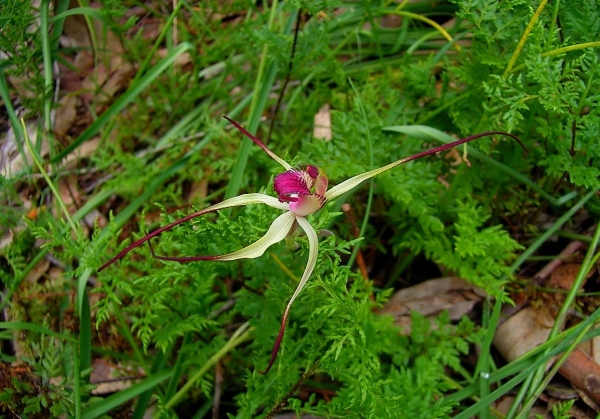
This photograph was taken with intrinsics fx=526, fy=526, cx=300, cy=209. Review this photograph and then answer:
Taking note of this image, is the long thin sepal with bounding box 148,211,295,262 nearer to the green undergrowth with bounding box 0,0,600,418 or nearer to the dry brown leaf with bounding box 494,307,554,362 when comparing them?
the green undergrowth with bounding box 0,0,600,418

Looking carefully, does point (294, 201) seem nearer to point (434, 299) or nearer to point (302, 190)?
point (302, 190)

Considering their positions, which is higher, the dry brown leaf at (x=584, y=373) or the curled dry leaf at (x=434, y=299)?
the curled dry leaf at (x=434, y=299)

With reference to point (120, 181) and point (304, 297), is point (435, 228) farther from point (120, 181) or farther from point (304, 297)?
point (120, 181)

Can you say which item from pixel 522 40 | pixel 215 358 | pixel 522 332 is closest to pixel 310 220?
pixel 215 358

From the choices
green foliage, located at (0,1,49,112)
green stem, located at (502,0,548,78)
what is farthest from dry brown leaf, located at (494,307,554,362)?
green foliage, located at (0,1,49,112)

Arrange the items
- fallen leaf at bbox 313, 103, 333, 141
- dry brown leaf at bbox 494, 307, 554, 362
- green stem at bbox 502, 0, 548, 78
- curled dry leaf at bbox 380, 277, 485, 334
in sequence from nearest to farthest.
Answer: green stem at bbox 502, 0, 548, 78 < dry brown leaf at bbox 494, 307, 554, 362 < curled dry leaf at bbox 380, 277, 485, 334 < fallen leaf at bbox 313, 103, 333, 141

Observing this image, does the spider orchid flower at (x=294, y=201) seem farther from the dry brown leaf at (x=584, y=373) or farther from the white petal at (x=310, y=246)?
the dry brown leaf at (x=584, y=373)

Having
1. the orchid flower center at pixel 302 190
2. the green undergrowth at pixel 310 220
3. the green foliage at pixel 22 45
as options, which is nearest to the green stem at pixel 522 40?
the green undergrowth at pixel 310 220
